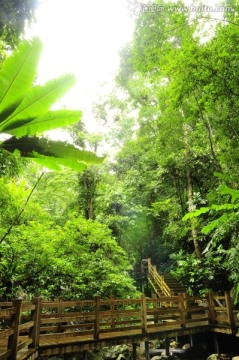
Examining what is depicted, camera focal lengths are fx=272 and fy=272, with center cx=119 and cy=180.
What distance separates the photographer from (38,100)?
9.98 ft

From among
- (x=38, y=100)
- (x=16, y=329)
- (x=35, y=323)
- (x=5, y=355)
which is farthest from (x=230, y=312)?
(x=38, y=100)

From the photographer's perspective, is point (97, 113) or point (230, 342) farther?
A: point (97, 113)

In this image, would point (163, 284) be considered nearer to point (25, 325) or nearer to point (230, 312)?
point (230, 312)

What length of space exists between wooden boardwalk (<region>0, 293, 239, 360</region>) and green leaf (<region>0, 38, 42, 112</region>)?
112 inches

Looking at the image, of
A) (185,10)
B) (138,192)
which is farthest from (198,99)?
(138,192)

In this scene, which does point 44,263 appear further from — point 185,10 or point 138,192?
point 138,192

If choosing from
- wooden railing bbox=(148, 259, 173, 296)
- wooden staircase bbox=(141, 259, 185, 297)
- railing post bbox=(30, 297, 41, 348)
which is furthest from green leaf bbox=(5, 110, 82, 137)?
wooden staircase bbox=(141, 259, 185, 297)

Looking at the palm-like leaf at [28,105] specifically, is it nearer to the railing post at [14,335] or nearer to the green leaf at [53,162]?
the green leaf at [53,162]

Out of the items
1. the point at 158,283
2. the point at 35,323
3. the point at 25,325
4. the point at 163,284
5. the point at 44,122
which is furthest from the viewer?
the point at 158,283

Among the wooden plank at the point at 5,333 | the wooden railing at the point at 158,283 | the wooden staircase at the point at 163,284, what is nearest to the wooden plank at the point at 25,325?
the wooden plank at the point at 5,333

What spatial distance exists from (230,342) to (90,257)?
19.2 feet

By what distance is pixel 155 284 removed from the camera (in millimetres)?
17266

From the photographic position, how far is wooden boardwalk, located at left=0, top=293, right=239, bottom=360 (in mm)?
4293

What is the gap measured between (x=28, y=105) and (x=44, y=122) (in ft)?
1.02
